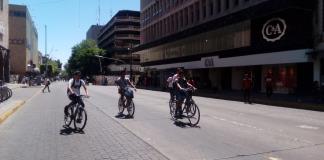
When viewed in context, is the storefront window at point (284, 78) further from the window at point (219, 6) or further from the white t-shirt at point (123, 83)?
the white t-shirt at point (123, 83)

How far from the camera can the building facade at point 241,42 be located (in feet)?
98.9

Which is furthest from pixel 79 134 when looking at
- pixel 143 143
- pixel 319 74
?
pixel 319 74

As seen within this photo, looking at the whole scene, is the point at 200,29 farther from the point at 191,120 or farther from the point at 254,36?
the point at 191,120

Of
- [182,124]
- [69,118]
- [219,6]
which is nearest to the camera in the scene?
[69,118]

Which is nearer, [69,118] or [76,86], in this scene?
[76,86]

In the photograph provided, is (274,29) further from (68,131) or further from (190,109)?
(68,131)

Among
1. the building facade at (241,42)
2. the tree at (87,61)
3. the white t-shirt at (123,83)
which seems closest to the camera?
the white t-shirt at (123,83)

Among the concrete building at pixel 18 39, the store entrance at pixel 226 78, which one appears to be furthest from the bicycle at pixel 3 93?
the concrete building at pixel 18 39

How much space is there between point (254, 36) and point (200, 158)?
29.1 m

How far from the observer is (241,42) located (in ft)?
126

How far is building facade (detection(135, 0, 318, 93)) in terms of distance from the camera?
30.1m

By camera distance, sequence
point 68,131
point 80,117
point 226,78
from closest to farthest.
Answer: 1. point 68,131
2. point 80,117
3. point 226,78

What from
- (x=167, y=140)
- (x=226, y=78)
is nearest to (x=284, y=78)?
(x=226, y=78)

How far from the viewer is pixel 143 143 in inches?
381
